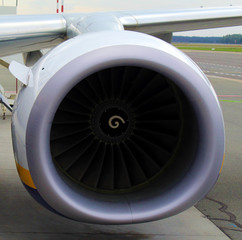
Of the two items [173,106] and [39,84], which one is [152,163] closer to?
[173,106]

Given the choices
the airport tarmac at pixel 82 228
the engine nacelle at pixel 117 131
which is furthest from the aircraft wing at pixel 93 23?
the airport tarmac at pixel 82 228

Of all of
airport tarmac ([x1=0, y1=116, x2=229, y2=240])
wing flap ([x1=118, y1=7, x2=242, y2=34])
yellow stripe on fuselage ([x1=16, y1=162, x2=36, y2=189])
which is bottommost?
airport tarmac ([x1=0, y1=116, x2=229, y2=240])

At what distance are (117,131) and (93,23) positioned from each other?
41.6 inches

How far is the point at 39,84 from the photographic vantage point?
12.1 feet

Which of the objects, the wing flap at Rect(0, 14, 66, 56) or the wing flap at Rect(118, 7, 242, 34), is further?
the wing flap at Rect(118, 7, 242, 34)

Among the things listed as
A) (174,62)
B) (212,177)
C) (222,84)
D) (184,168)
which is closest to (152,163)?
(184,168)

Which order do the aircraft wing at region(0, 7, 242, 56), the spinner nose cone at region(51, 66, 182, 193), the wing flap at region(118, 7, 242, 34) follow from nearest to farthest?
the spinner nose cone at region(51, 66, 182, 193)
the aircraft wing at region(0, 7, 242, 56)
the wing flap at region(118, 7, 242, 34)

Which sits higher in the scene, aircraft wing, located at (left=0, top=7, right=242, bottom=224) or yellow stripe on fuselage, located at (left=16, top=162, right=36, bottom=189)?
aircraft wing, located at (left=0, top=7, right=242, bottom=224)

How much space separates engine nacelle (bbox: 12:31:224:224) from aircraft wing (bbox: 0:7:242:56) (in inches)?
29.0

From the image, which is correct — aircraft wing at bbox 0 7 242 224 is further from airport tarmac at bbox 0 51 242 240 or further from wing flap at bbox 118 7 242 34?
airport tarmac at bbox 0 51 242 240

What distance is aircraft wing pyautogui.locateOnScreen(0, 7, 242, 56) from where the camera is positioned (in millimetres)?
4961

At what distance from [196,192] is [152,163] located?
636 millimetres

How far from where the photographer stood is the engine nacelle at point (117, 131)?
11.8 ft

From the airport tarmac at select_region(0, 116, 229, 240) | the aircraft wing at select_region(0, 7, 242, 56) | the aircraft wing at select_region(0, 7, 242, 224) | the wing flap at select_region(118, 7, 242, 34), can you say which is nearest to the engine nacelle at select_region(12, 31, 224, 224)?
the aircraft wing at select_region(0, 7, 242, 224)
